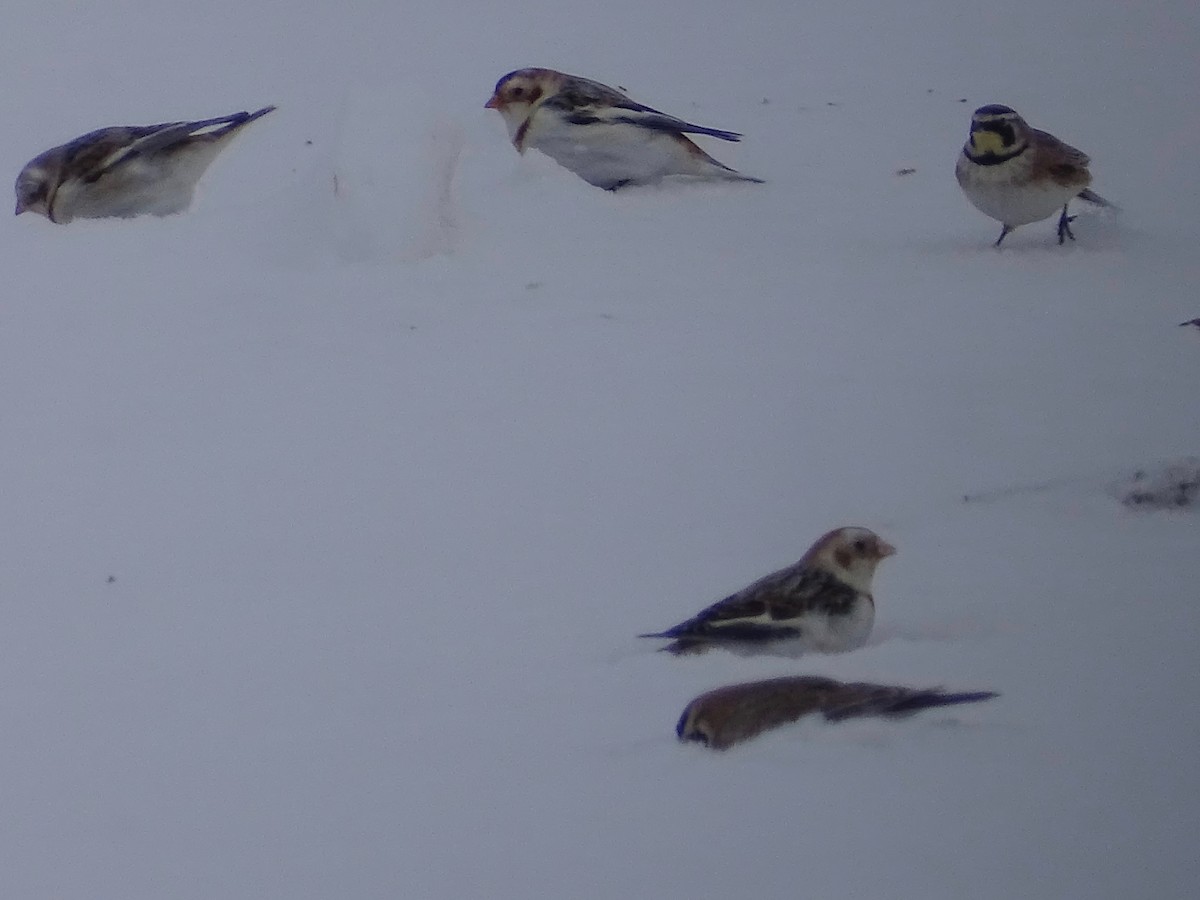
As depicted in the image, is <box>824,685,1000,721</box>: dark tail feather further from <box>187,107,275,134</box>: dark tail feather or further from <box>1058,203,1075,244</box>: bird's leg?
<box>187,107,275,134</box>: dark tail feather

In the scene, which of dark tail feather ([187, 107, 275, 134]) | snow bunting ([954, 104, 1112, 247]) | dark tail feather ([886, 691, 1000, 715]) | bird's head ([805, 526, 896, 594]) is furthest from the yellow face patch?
dark tail feather ([187, 107, 275, 134])

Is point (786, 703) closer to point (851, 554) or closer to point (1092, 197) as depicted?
point (851, 554)

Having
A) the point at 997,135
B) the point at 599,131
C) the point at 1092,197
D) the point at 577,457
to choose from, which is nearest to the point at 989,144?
the point at 997,135

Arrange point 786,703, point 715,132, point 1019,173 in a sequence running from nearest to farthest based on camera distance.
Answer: point 786,703 < point 1019,173 < point 715,132

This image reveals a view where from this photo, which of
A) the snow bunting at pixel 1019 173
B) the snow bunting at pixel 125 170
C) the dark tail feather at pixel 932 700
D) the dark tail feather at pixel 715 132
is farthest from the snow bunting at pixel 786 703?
the snow bunting at pixel 125 170

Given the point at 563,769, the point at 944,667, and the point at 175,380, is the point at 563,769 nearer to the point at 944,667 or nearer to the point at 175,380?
the point at 944,667

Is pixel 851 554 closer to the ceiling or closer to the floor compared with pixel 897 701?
closer to the ceiling

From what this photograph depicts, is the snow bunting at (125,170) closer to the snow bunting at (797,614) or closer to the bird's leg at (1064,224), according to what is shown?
the snow bunting at (797,614)
